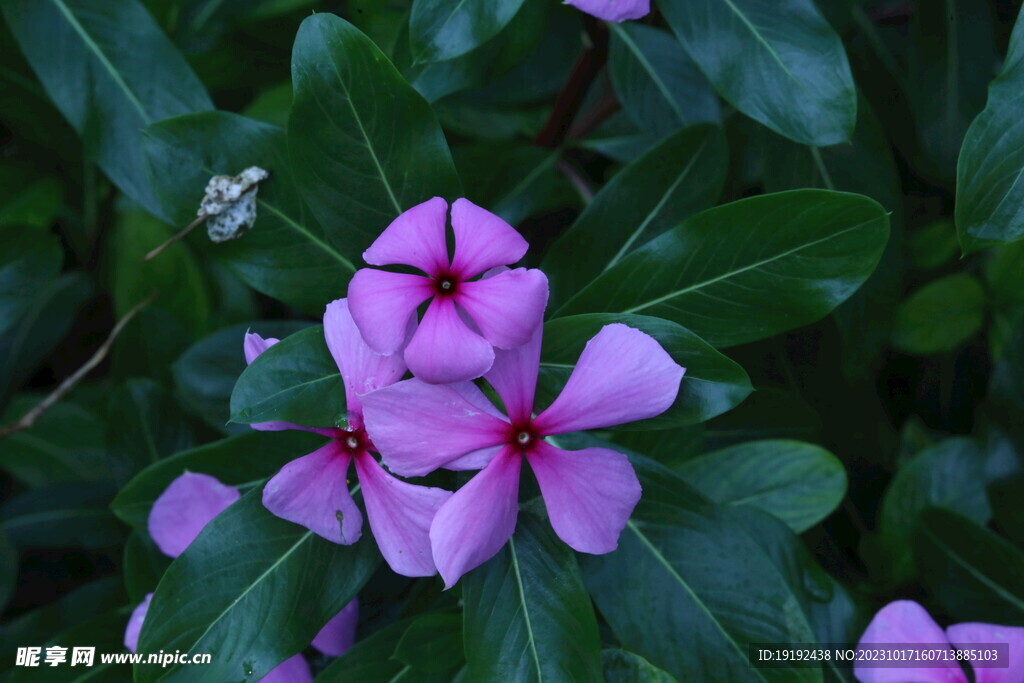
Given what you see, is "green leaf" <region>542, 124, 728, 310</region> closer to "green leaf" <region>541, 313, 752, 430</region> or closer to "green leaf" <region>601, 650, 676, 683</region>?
"green leaf" <region>541, 313, 752, 430</region>

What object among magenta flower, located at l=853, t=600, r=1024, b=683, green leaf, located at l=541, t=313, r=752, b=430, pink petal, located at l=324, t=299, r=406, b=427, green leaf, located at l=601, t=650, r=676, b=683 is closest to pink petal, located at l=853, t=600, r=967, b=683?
magenta flower, located at l=853, t=600, r=1024, b=683

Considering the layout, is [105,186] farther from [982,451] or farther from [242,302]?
[982,451]

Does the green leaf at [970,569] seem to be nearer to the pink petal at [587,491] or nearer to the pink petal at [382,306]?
the pink petal at [587,491]

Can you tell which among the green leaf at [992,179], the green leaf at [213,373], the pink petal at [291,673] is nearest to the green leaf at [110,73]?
the green leaf at [213,373]

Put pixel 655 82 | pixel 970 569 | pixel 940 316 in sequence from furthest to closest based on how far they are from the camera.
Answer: pixel 940 316 < pixel 655 82 < pixel 970 569

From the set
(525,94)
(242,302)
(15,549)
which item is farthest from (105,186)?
(525,94)

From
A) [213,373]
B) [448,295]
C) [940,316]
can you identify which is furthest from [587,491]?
[940,316]

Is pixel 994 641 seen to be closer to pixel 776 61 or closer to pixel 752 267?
pixel 752 267
